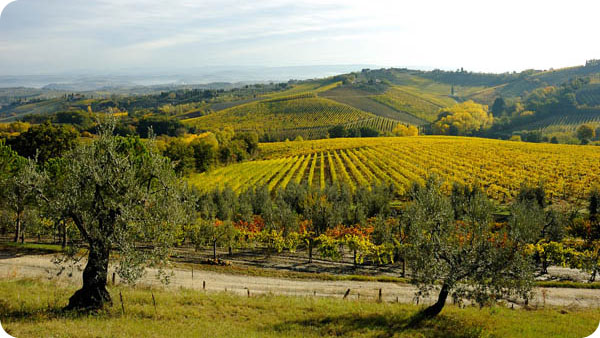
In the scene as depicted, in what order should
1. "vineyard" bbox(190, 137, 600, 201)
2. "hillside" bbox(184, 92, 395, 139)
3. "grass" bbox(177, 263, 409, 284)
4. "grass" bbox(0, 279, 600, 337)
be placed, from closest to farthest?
"grass" bbox(0, 279, 600, 337)
"grass" bbox(177, 263, 409, 284)
"vineyard" bbox(190, 137, 600, 201)
"hillside" bbox(184, 92, 395, 139)

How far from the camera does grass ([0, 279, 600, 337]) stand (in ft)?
34.9

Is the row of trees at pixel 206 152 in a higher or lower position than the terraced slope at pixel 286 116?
lower

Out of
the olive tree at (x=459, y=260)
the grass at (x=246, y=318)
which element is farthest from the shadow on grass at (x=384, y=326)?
the olive tree at (x=459, y=260)

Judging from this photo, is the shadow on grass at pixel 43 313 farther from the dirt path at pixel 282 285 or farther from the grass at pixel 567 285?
the grass at pixel 567 285

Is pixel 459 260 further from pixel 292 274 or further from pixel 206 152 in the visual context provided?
pixel 206 152

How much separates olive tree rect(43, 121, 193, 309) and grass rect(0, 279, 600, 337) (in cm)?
139

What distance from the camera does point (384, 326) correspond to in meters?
12.2

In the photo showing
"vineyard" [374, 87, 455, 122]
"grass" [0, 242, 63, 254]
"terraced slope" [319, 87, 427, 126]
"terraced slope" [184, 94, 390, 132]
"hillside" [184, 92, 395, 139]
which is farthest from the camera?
"vineyard" [374, 87, 455, 122]

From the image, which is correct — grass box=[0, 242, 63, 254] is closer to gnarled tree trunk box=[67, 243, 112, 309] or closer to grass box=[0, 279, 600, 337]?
grass box=[0, 279, 600, 337]

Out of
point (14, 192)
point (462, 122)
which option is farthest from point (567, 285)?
point (462, 122)

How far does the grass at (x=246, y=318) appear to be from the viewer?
34.9ft

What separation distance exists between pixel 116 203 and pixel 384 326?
33.7 ft

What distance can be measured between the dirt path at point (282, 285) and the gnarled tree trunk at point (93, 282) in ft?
20.2

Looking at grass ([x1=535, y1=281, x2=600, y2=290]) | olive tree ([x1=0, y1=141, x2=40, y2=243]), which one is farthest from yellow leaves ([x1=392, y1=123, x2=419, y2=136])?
olive tree ([x1=0, y1=141, x2=40, y2=243])
